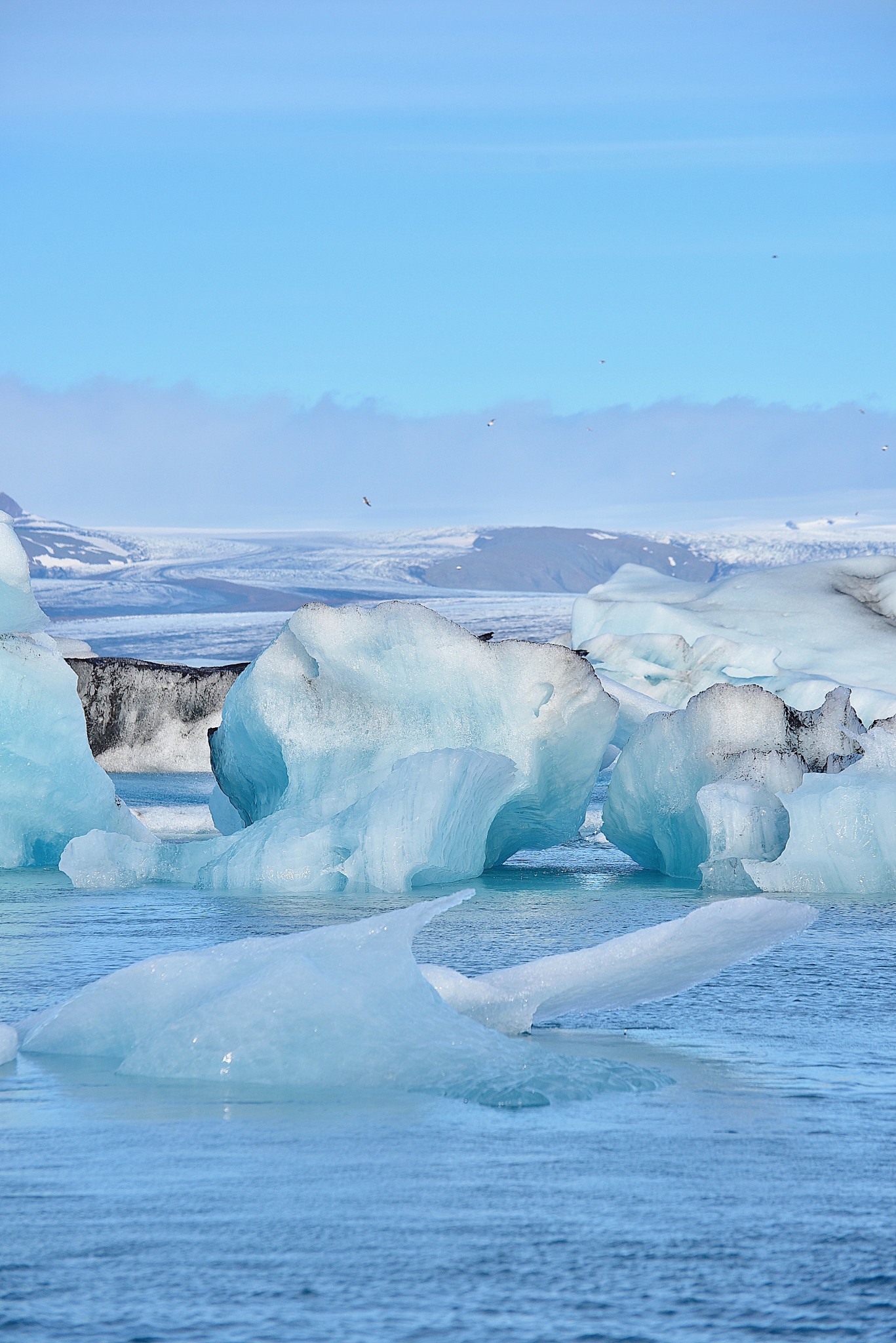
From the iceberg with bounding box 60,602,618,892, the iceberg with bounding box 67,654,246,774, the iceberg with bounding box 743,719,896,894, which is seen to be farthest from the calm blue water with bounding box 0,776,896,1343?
the iceberg with bounding box 67,654,246,774

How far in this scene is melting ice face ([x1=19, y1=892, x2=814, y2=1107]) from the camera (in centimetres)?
330

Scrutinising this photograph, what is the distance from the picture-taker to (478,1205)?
2.48m

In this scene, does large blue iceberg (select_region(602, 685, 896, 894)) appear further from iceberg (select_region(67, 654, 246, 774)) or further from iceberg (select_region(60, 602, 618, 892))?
iceberg (select_region(67, 654, 246, 774))

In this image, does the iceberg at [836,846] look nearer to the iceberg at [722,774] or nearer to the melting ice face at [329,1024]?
the iceberg at [722,774]

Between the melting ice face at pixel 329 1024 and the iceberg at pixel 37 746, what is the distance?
4.62 meters

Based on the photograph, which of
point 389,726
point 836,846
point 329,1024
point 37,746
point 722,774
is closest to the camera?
point 329,1024

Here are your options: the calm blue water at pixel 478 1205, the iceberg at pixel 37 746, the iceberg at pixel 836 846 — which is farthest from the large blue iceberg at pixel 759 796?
the calm blue water at pixel 478 1205

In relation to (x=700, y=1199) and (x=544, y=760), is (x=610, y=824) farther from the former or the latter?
(x=700, y=1199)

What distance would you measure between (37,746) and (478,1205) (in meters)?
6.36

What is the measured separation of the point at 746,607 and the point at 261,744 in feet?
33.2

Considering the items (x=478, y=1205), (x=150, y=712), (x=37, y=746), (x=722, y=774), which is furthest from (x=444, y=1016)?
(x=150, y=712)

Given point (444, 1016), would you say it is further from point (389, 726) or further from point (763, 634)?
point (763, 634)

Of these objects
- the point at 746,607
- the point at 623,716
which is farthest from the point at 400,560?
the point at 623,716

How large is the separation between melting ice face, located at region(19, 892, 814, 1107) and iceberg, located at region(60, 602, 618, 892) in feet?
12.5
